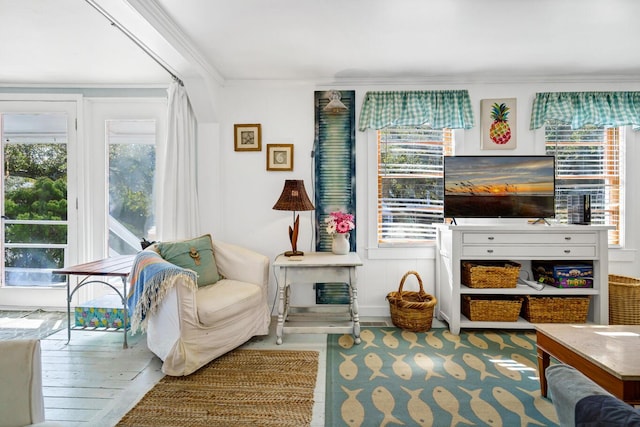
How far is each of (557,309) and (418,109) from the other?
2216 millimetres

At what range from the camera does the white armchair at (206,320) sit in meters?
2.29

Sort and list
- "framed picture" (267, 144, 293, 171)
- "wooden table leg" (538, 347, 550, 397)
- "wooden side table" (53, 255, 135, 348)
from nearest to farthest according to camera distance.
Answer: "wooden table leg" (538, 347, 550, 397) → "wooden side table" (53, 255, 135, 348) → "framed picture" (267, 144, 293, 171)

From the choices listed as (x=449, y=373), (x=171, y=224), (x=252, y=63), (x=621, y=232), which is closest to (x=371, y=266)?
(x=449, y=373)

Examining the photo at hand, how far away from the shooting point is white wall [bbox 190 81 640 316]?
3422 millimetres

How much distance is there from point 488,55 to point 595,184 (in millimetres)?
1785

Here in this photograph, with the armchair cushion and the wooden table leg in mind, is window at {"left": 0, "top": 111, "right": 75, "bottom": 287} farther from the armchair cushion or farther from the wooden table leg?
the wooden table leg

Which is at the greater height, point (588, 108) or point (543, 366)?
point (588, 108)

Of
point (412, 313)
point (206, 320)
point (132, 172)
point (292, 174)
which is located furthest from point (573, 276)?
point (132, 172)

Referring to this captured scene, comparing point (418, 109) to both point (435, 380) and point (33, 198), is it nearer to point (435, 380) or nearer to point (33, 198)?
point (435, 380)

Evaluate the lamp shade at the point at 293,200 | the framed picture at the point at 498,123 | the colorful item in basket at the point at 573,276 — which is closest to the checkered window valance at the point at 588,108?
the framed picture at the point at 498,123

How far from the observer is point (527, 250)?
2973 millimetres

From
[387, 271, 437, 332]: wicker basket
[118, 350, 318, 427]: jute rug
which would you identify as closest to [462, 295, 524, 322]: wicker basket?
[387, 271, 437, 332]: wicker basket

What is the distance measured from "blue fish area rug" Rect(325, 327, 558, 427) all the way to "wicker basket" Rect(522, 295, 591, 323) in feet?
0.62

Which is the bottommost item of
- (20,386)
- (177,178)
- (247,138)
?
(20,386)
